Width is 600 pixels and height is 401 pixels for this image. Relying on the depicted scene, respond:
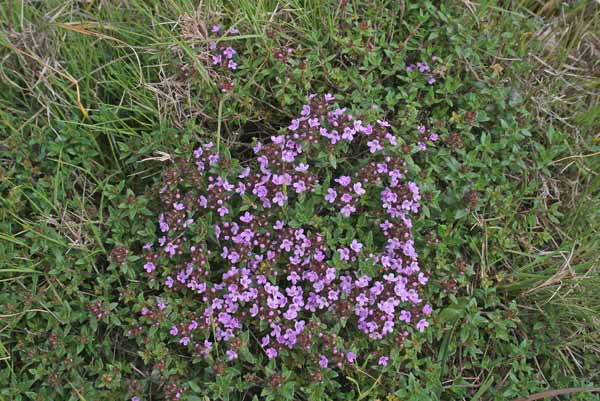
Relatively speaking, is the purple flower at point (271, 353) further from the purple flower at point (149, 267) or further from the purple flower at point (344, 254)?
the purple flower at point (149, 267)

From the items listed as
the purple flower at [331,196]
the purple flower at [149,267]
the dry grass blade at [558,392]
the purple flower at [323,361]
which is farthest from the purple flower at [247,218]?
the dry grass blade at [558,392]

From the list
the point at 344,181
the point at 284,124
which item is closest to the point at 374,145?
the point at 344,181

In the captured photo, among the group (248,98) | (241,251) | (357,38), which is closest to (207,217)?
(241,251)

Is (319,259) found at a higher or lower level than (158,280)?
higher

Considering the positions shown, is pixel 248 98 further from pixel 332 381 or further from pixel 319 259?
pixel 332 381

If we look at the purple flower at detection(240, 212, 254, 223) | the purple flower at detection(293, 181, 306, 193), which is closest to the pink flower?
the purple flower at detection(293, 181, 306, 193)

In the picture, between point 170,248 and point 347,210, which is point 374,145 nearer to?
point 347,210

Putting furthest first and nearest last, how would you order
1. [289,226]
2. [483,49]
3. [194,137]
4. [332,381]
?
[483,49] < [194,137] < [289,226] < [332,381]
